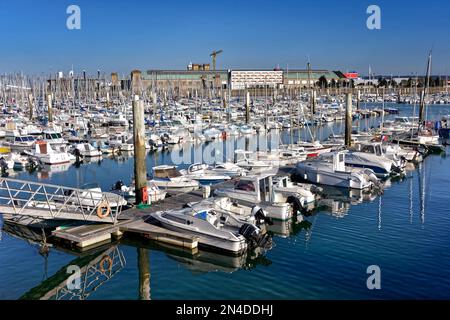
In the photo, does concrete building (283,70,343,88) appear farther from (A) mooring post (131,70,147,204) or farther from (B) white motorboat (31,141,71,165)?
(A) mooring post (131,70,147,204)

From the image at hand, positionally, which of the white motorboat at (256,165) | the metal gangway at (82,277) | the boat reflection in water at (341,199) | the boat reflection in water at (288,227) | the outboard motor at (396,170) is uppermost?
the white motorboat at (256,165)

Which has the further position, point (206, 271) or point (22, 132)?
point (22, 132)

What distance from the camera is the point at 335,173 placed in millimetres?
29359

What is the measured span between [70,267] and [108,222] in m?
3.20

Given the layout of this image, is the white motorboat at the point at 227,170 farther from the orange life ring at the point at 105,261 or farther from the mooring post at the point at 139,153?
the orange life ring at the point at 105,261

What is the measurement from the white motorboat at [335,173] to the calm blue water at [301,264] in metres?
4.39

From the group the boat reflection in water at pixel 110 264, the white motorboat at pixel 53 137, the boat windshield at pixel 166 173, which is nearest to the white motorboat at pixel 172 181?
the boat windshield at pixel 166 173

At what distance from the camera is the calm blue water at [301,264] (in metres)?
15.0

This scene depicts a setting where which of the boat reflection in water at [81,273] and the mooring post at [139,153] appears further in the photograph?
the mooring post at [139,153]

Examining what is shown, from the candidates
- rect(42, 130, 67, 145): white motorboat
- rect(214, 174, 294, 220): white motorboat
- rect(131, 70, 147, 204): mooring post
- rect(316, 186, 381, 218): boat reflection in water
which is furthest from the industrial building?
rect(214, 174, 294, 220): white motorboat

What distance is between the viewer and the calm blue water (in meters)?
15.0

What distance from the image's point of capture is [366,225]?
21.7 metres
